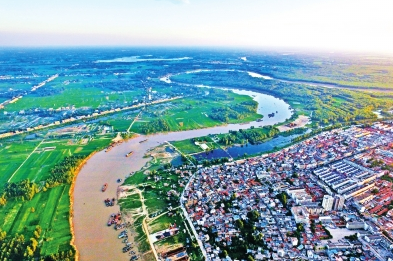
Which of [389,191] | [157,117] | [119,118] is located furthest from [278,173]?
[119,118]

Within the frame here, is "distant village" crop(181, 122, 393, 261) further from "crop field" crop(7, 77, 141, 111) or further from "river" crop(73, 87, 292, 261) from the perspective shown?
"crop field" crop(7, 77, 141, 111)

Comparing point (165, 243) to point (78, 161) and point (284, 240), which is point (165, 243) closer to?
point (284, 240)

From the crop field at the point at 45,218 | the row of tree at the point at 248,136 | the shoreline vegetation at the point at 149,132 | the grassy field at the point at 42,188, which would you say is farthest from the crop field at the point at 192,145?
the crop field at the point at 45,218

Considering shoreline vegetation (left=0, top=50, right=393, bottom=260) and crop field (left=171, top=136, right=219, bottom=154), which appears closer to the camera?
shoreline vegetation (left=0, top=50, right=393, bottom=260)

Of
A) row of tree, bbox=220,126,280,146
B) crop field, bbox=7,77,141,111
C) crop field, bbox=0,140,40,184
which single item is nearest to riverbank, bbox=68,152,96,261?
crop field, bbox=0,140,40,184

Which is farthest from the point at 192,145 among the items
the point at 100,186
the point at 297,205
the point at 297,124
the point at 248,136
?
the point at 297,124

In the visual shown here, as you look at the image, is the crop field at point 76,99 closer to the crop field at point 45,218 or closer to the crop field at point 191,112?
the crop field at point 191,112
